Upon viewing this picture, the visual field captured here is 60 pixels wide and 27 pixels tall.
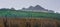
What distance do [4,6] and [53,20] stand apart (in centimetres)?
58

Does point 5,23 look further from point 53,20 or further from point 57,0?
point 57,0

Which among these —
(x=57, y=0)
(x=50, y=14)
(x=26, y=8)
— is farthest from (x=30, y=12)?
(x=57, y=0)

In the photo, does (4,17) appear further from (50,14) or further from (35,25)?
(50,14)

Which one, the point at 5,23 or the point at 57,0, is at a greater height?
the point at 57,0

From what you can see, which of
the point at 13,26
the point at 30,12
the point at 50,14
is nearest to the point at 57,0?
the point at 50,14

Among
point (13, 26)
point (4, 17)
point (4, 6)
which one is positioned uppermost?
point (4, 6)

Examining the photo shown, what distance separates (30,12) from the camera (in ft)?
4.34

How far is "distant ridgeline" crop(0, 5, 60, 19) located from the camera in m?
1.30

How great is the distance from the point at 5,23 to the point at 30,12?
0.31m

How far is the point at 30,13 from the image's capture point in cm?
132

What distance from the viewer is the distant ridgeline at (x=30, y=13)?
130 cm

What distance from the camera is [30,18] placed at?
1.29 m

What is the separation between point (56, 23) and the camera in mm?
1296

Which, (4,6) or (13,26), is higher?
(4,6)
